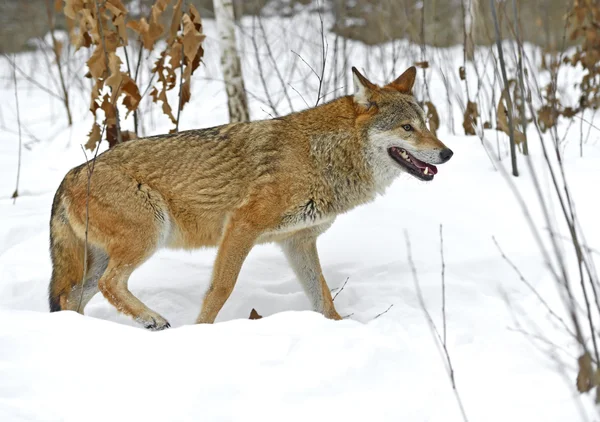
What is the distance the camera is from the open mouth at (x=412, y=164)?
4.79m

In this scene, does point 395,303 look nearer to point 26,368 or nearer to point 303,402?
point 303,402

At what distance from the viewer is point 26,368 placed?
9.89ft

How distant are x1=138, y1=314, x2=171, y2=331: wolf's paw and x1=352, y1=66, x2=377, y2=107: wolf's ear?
2165mm

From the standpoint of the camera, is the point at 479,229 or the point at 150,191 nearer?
the point at 150,191

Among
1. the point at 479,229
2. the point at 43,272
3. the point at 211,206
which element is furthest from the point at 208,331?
the point at 479,229

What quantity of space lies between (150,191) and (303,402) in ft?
7.93

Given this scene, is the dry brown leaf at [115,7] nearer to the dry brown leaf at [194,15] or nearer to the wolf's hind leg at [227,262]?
the dry brown leaf at [194,15]

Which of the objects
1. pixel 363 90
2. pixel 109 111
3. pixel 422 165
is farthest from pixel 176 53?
pixel 422 165

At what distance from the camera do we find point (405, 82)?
5.29 m

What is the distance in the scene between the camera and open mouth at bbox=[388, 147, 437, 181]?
479cm

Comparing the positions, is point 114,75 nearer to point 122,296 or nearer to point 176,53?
point 176,53

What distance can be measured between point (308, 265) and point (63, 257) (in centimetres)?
185

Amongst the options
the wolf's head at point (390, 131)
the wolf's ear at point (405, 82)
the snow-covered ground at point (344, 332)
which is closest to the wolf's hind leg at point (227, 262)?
the snow-covered ground at point (344, 332)

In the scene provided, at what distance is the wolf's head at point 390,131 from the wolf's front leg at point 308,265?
2.55 feet
